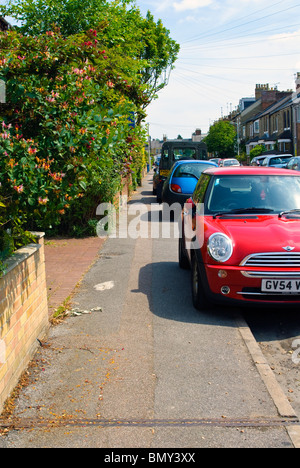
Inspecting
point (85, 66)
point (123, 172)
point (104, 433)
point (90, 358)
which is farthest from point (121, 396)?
point (123, 172)

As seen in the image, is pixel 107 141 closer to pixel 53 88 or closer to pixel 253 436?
pixel 53 88

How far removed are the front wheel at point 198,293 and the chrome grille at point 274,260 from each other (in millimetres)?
646

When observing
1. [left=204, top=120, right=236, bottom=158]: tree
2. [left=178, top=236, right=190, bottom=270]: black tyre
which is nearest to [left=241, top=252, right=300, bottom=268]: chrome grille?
[left=178, top=236, right=190, bottom=270]: black tyre

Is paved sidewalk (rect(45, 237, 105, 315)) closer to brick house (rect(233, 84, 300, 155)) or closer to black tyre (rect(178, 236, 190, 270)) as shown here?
black tyre (rect(178, 236, 190, 270))

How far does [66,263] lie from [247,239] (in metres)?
4.16

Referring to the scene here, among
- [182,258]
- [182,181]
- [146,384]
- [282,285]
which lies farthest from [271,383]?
[182,181]

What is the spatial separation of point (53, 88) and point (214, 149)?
87681 millimetres

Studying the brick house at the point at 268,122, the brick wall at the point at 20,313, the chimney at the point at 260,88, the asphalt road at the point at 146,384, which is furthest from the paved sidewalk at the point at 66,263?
the chimney at the point at 260,88

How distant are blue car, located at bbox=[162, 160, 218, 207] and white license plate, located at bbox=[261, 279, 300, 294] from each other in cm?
877

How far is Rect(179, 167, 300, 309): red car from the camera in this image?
571 centimetres

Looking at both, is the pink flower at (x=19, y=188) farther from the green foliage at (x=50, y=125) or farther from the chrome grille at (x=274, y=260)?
the chrome grille at (x=274, y=260)

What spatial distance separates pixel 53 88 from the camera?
5074 mm

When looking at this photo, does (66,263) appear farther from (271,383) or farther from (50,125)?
(271,383)
